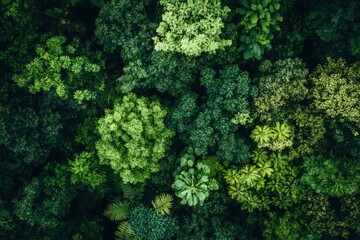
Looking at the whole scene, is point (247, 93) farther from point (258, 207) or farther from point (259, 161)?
point (258, 207)

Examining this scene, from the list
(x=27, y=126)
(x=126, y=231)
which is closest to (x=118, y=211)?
(x=126, y=231)

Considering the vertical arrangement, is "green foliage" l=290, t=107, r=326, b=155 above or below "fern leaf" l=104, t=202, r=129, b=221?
above

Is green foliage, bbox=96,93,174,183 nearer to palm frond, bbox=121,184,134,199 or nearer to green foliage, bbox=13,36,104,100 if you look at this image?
palm frond, bbox=121,184,134,199

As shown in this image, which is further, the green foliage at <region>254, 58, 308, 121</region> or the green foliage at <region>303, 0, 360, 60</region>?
the green foliage at <region>254, 58, 308, 121</region>

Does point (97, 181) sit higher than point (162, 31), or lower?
lower

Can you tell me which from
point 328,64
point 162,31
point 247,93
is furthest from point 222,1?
point 328,64

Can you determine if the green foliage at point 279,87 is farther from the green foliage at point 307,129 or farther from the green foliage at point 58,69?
the green foliage at point 58,69

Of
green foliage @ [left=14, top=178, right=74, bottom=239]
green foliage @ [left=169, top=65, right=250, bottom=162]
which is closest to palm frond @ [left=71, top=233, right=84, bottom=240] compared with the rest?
green foliage @ [left=14, top=178, right=74, bottom=239]

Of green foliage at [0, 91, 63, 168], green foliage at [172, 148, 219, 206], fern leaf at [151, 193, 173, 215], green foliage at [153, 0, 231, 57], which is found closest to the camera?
green foliage at [153, 0, 231, 57]
